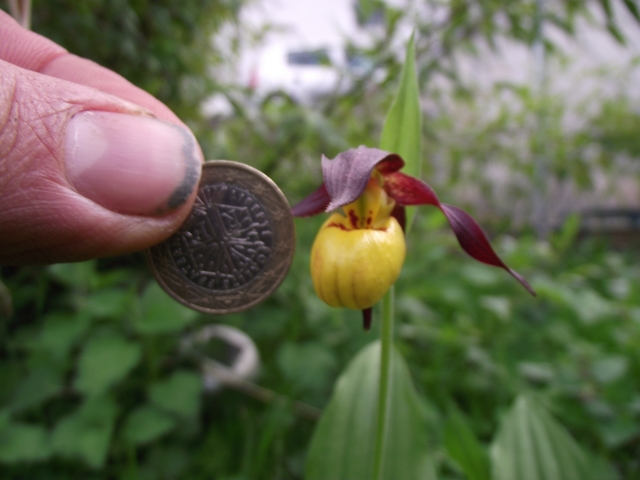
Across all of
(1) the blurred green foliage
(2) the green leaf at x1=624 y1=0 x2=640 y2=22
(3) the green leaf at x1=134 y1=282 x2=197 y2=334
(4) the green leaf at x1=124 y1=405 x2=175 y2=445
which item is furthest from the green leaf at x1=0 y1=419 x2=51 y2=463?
(2) the green leaf at x1=624 y1=0 x2=640 y2=22

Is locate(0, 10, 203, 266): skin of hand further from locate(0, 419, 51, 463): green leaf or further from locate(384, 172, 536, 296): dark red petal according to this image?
locate(0, 419, 51, 463): green leaf

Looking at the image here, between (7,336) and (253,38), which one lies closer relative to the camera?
(7,336)

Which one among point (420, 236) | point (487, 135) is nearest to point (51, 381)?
point (420, 236)

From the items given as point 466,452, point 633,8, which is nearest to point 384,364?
point 466,452

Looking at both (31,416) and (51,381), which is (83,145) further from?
(31,416)

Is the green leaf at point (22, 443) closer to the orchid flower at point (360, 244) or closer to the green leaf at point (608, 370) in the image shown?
the orchid flower at point (360, 244)

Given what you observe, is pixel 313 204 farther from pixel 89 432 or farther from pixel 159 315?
pixel 89 432
